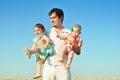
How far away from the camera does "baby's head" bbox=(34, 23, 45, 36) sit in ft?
31.1

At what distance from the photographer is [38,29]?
9547mm

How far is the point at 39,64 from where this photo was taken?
9.73 metres

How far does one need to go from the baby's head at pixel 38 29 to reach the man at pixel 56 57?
2.51 feet

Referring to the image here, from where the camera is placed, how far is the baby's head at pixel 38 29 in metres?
9.49

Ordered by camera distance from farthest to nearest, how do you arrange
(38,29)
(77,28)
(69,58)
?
1. (38,29)
2. (77,28)
3. (69,58)

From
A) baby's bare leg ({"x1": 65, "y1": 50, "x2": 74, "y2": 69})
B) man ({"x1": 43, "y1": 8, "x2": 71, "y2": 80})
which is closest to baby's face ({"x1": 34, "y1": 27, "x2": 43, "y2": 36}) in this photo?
man ({"x1": 43, "y1": 8, "x2": 71, "y2": 80})

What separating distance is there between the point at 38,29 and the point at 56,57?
122cm

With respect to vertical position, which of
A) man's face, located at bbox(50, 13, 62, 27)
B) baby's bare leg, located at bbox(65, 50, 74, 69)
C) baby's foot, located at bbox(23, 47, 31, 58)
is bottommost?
baby's bare leg, located at bbox(65, 50, 74, 69)

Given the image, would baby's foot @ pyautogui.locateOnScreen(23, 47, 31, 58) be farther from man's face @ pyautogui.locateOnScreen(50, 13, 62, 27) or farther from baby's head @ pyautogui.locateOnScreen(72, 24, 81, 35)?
baby's head @ pyautogui.locateOnScreen(72, 24, 81, 35)

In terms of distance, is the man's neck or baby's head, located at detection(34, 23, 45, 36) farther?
baby's head, located at detection(34, 23, 45, 36)

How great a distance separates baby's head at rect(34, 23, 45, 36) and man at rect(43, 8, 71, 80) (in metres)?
0.77

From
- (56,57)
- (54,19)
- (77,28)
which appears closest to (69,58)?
(56,57)

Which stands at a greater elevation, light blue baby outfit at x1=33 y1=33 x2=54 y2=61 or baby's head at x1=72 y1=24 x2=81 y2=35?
baby's head at x1=72 y1=24 x2=81 y2=35

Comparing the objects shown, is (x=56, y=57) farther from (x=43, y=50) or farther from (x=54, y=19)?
(x=54, y=19)
